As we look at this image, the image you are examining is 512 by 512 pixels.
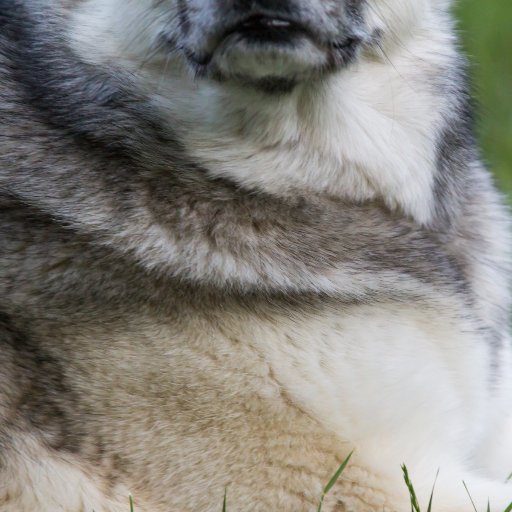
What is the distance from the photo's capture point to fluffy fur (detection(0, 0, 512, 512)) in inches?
101

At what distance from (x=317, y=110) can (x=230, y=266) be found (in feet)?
1.63

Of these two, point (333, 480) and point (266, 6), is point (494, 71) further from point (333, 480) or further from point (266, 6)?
point (333, 480)

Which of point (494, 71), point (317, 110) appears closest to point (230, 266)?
point (317, 110)

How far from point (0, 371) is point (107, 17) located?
100 centimetres

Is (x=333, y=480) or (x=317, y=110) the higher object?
(x=317, y=110)

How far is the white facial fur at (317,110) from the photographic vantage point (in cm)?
282

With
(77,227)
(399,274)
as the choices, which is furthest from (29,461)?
(399,274)

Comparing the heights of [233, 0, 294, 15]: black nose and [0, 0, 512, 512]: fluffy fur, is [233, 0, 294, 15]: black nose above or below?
above

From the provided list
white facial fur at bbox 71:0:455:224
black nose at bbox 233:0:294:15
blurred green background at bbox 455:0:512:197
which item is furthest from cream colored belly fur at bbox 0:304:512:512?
blurred green background at bbox 455:0:512:197

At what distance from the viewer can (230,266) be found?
2.70m

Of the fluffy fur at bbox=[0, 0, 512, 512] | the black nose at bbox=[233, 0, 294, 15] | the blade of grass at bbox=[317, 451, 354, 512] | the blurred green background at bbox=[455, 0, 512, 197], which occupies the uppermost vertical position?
the black nose at bbox=[233, 0, 294, 15]

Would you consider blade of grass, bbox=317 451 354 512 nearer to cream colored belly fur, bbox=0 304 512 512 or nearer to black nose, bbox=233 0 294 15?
cream colored belly fur, bbox=0 304 512 512

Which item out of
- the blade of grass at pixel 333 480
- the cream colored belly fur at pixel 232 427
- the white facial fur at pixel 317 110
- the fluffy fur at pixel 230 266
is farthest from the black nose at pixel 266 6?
the blade of grass at pixel 333 480

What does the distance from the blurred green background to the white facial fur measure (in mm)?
2173
